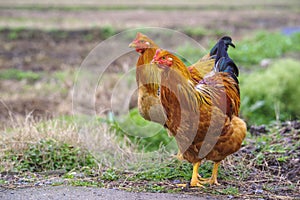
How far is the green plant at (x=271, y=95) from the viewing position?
33.1ft

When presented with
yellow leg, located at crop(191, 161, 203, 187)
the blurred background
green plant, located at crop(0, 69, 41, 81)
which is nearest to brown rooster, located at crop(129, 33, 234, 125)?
the blurred background

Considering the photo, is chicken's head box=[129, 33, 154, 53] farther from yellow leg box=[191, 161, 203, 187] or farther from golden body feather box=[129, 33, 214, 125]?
yellow leg box=[191, 161, 203, 187]

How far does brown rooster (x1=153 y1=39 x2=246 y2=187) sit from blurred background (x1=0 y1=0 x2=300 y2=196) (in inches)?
62.8

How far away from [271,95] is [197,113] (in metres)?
5.61

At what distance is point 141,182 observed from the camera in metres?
5.65

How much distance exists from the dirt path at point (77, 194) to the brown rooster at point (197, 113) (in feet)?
1.81

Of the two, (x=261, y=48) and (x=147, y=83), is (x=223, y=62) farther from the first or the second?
(x=261, y=48)

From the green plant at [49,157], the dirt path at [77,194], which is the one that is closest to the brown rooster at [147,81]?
the green plant at [49,157]

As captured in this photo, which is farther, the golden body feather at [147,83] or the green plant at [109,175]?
the golden body feather at [147,83]

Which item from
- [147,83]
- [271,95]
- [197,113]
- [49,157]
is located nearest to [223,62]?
[197,113]

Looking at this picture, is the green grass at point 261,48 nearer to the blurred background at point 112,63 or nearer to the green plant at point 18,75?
the blurred background at point 112,63

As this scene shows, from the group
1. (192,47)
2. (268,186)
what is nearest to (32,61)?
(192,47)

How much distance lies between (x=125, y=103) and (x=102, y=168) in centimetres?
463

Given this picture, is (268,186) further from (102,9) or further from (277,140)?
(102,9)
